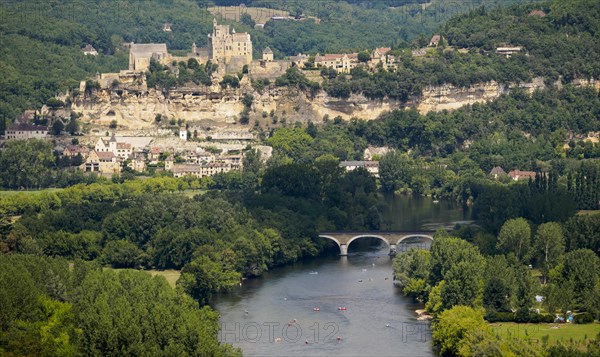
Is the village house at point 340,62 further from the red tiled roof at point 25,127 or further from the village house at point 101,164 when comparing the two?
the red tiled roof at point 25,127

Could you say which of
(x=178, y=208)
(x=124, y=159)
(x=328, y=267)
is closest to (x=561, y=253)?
(x=328, y=267)

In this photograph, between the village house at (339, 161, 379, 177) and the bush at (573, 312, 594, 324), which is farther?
the village house at (339, 161, 379, 177)

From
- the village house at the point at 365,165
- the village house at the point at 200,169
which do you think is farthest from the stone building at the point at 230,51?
the village house at the point at 365,165

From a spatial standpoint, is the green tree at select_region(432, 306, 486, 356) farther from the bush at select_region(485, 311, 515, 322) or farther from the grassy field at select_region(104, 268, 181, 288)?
the grassy field at select_region(104, 268, 181, 288)

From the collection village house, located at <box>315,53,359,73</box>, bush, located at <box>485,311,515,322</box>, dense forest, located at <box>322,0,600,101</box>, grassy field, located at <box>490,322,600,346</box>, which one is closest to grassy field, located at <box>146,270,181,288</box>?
bush, located at <box>485,311,515,322</box>

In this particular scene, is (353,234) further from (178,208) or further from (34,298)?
(34,298)

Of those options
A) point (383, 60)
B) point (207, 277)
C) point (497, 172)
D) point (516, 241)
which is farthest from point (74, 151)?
point (516, 241)
